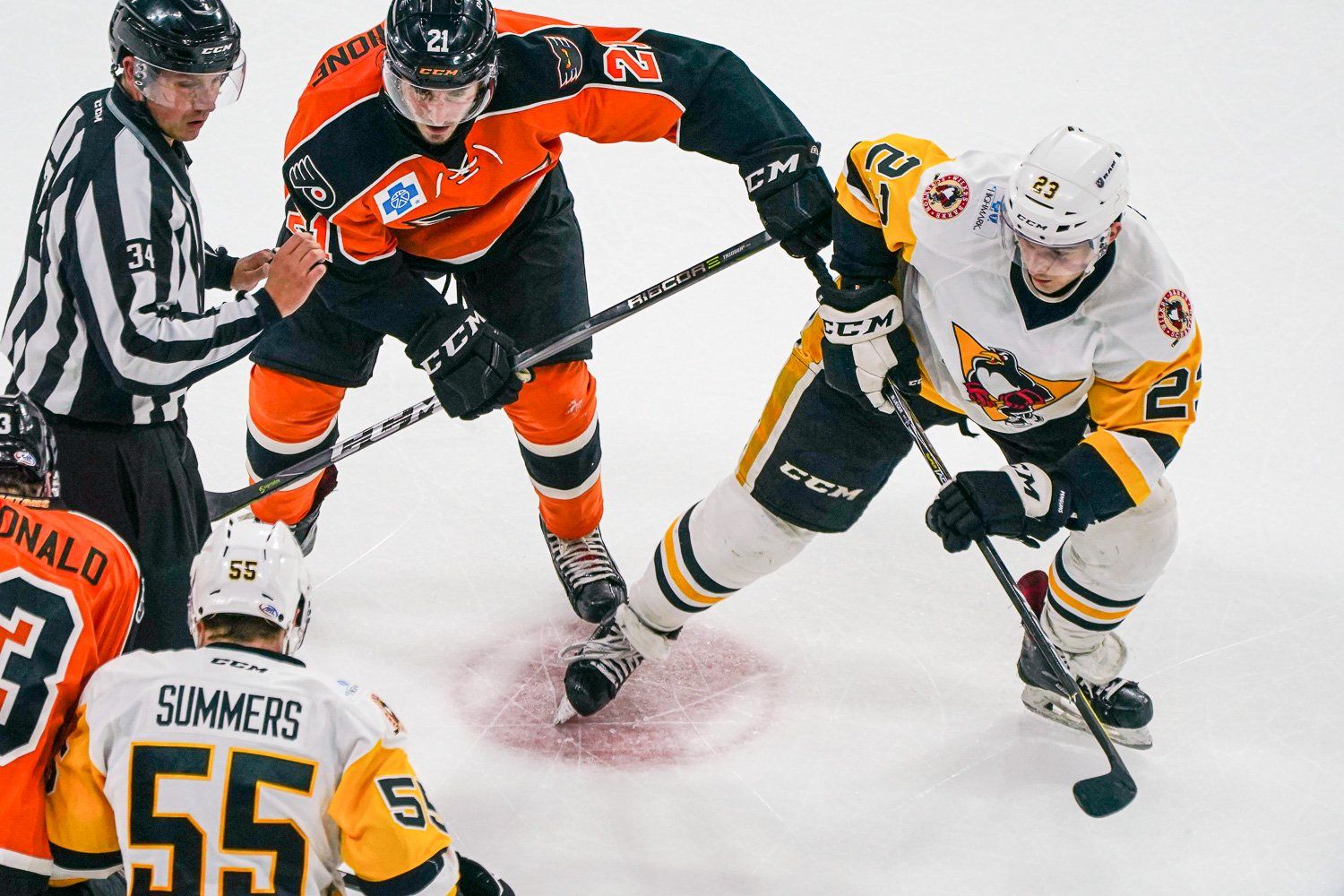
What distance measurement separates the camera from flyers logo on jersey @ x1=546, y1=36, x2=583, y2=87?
3.00 metres

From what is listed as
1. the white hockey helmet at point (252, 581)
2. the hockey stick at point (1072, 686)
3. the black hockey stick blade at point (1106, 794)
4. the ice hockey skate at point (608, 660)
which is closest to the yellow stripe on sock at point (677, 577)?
the ice hockey skate at point (608, 660)

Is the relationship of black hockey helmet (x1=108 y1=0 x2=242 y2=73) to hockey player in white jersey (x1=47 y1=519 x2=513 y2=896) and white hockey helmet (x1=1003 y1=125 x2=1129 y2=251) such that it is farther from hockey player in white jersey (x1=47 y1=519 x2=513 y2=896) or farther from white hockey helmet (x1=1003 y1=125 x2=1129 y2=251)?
white hockey helmet (x1=1003 y1=125 x2=1129 y2=251)

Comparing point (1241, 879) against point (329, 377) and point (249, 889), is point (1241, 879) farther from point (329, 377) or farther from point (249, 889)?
point (329, 377)

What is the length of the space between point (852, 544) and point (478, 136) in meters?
1.60

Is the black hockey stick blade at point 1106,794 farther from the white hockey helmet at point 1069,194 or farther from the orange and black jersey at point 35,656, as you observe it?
the orange and black jersey at point 35,656

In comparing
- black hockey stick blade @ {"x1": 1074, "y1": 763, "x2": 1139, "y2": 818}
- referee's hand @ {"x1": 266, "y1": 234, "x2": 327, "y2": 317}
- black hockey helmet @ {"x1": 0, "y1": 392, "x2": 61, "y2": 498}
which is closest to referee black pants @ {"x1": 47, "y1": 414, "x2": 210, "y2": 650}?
referee's hand @ {"x1": 266, "y1": 234, "x2": 327, "y2": 317}

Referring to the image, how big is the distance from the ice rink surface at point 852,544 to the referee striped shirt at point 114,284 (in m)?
1.02

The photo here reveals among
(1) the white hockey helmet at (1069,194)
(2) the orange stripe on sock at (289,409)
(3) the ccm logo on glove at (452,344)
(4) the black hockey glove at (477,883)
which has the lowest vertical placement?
(2) the orange stripe on sock at (289,409)

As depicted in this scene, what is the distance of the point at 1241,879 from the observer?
276 centimetres

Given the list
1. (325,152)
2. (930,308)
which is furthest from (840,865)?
(325,152)

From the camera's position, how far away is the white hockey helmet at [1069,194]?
2.41 meters

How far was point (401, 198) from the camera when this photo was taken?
2.97 metres

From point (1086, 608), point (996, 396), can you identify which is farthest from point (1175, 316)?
point (1086, 608)

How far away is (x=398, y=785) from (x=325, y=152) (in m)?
1.55
